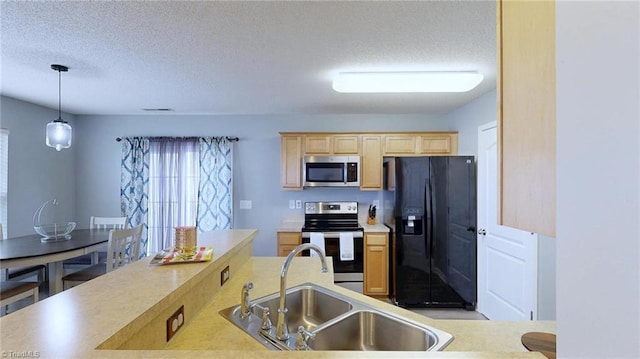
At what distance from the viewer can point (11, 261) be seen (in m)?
2.19

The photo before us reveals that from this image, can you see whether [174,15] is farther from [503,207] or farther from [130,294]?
[503,207]

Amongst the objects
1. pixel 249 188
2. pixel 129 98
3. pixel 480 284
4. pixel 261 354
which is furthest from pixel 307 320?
pixel 129 98

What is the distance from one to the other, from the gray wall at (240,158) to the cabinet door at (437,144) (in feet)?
3.25

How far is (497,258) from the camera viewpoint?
3012 mm

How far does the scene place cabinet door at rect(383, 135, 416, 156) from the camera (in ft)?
12.7

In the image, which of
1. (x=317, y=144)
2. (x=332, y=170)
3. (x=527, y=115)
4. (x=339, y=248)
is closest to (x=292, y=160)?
(x=317, y=144)

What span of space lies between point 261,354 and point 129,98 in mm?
3653

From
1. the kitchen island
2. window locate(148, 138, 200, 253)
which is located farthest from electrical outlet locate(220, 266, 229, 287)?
window locate(148, 138, 200, 253)

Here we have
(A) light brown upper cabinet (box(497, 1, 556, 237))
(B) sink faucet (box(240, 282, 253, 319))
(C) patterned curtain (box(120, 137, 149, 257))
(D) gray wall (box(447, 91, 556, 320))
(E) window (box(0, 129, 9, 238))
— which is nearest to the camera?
(A) light brown upper cabinet (box(497, 1, 556, 237))

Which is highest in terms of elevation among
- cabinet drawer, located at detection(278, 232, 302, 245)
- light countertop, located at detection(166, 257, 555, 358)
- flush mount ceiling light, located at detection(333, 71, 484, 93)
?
flush mount ceiling light, located at detection(333, 71, 484, 93)

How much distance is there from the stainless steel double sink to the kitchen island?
54 millimetres

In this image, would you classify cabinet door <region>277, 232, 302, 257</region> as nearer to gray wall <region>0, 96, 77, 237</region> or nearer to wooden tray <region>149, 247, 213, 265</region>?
wooden tray <region>149, 247, 213, 265</region>

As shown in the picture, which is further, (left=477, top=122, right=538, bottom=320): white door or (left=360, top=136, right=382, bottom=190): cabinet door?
(left=360, top=136, right=382, bottom=190): cabinet door

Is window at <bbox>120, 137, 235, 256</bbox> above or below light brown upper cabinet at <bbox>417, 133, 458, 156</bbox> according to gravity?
below
